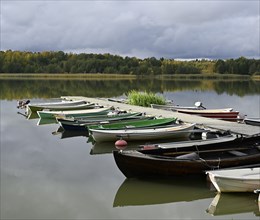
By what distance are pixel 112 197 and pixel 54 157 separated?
3407mm

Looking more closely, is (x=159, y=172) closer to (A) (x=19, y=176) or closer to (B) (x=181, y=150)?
(B) (x=181, y=150)

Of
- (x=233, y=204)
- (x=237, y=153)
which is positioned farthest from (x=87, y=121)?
(x=233, y=204)

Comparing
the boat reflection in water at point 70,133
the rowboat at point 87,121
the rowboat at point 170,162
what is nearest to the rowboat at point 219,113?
the rowboat at point 87,121

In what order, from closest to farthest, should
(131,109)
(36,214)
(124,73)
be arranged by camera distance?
(36,214), (131,109), (124,73)

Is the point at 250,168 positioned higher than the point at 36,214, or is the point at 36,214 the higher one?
the point at 250,168

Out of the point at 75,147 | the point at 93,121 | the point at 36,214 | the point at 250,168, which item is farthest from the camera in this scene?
the point at 93,121

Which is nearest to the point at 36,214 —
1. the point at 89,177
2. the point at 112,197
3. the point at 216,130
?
the point at 112,197

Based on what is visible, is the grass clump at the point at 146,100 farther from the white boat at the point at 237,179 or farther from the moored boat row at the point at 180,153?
the white boat at the point at 237,179

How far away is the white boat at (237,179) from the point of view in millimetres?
6754

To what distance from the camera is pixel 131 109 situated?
17844 millimetres

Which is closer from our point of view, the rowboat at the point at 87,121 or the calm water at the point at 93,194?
the calm water at the point at 93,194

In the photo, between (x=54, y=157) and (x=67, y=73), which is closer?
(x=54, y=157)

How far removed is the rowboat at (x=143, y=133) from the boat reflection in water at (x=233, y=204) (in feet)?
15.5

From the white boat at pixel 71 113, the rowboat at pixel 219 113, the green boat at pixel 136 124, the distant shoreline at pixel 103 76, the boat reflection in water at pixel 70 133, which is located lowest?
the distant shoreline at pixel 103 76
